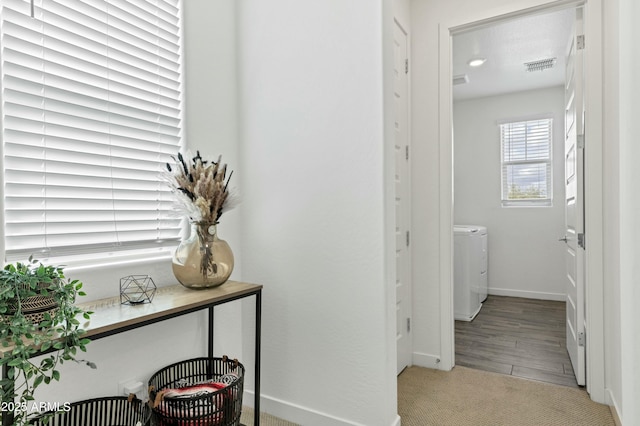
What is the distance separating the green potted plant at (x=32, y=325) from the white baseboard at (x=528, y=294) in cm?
507

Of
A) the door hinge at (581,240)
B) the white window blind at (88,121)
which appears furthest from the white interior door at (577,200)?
the white window blind at (88,121)

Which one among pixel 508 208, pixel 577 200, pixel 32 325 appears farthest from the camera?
pixel 508 208

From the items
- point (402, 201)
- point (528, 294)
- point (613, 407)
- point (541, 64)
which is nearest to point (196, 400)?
point (402, 201)

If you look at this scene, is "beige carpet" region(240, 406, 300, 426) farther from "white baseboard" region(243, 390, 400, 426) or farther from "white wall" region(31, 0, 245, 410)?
"white wall" region(31, 0, 245, 410)

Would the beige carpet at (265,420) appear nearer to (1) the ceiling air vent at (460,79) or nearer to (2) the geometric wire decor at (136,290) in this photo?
(2) the geometric wire decor at (136,290)

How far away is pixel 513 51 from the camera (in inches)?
146

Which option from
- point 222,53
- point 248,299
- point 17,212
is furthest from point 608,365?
point 17,212

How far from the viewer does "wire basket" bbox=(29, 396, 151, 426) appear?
4.46 feet

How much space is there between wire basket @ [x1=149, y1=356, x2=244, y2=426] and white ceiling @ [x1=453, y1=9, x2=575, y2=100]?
8.92ft

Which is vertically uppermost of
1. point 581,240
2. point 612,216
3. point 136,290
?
point 612,216

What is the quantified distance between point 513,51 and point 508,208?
82.8 inches

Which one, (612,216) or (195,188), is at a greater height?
(195,188)

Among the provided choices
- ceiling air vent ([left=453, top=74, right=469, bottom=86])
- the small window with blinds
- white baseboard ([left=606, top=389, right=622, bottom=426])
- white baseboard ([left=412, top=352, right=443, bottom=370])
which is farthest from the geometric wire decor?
the small window with blinds

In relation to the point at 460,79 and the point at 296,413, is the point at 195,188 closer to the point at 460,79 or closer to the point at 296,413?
the point at 296,413
